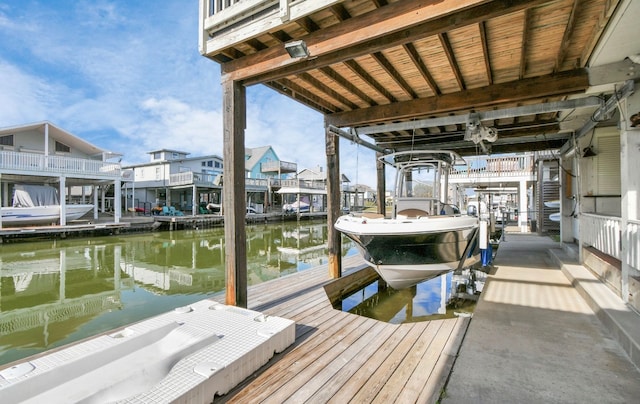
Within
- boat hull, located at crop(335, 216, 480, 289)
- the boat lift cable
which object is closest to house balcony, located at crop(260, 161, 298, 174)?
the boat lift cable

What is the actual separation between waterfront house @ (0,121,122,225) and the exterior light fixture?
57.9 feet

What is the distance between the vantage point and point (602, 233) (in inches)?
177

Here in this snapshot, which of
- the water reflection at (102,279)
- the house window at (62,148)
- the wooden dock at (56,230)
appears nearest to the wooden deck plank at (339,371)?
the water reflection at (102,279)

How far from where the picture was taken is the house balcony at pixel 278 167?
31922 mm

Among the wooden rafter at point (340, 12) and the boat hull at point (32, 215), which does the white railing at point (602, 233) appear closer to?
the wooden rafter at point (340, 12)

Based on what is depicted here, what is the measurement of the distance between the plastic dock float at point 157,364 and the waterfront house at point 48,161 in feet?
56.5

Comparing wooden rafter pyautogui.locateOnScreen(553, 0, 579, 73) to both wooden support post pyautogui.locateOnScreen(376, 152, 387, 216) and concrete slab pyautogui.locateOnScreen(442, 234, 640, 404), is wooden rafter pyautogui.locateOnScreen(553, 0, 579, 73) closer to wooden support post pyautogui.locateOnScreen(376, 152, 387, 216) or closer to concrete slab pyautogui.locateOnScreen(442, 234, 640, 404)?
concrete slab pyautogui.locateOnScreen(442, 234, 640, 404)

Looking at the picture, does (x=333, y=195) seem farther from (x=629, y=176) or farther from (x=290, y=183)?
(x=290, y=183)

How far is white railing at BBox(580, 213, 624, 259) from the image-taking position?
156 inches

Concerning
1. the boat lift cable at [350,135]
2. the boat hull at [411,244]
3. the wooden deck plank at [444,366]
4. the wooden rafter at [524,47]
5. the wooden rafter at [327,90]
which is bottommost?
the wooden deck plank at [444,366]

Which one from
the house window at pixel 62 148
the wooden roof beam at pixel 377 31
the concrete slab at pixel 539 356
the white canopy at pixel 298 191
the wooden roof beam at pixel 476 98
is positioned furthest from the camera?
the white canopy at pixel 298 191

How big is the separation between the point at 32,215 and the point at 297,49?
61.0 feet

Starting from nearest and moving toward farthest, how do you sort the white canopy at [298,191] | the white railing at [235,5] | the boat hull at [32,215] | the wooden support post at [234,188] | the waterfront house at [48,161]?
the white railing at [235,5], the wooden support post at [234,188], the boat hull at [32,215], the waterfront house at [48,161], the white canopy at [298,191]

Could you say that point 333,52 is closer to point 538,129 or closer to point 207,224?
point 538,129
